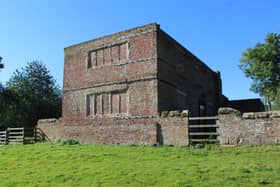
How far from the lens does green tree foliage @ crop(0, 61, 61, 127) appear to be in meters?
35.5

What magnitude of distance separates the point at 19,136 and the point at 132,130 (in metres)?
10.9

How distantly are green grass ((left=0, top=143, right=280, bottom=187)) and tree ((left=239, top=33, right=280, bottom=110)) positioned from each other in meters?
17.0

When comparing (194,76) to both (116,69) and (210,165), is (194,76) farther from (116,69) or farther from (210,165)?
(210,165)

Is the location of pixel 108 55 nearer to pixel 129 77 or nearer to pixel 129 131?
pixel 129 77

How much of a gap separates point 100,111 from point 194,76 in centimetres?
834

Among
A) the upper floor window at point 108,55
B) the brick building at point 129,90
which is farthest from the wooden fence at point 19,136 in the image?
the upper floor window at point 108,55

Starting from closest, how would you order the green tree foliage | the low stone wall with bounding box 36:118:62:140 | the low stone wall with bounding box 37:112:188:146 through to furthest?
the low stone wall with bounding box 37:112:188:146 → the low stone wall with bounding box 36:118:62:140 → the green tree foliage

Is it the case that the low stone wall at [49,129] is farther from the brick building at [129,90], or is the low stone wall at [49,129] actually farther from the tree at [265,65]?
the tree at [265,65]

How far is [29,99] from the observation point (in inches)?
1495

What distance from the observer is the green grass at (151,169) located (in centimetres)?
793

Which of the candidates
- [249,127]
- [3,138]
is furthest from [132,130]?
[3,138]

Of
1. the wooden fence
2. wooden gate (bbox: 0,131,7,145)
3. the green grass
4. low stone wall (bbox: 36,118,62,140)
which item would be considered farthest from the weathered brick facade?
wooden gate (bbox: 0,131,7,145)

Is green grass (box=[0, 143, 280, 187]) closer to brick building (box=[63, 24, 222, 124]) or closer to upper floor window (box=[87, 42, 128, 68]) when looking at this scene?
brick building (box=[63, 24, 222, 124])

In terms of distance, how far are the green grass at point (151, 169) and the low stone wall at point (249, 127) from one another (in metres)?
0.87
